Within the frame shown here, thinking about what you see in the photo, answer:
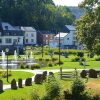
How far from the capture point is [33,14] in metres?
139

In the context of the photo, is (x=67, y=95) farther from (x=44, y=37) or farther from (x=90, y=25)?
(x=44, y=37)

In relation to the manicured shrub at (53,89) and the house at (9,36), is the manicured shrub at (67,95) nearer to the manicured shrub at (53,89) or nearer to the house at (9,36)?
the manicured shrub at (53,89)

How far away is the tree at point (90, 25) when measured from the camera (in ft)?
133

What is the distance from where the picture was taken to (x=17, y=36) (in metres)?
111

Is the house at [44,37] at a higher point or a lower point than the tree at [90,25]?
lower

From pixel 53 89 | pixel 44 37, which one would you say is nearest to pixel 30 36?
pixel 44 37

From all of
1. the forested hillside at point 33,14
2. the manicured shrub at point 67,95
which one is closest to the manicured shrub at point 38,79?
the manicured shrub at point 67,95

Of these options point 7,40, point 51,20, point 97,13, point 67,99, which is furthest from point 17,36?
point 67,99

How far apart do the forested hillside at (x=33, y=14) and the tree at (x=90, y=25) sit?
89.1m

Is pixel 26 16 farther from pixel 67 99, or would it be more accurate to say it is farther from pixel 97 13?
pixel 67 99

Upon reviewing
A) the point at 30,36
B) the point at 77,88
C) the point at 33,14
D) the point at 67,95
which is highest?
the point at 33,14

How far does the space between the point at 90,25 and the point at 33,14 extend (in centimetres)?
9836

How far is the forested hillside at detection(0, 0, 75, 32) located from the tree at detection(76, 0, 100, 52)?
292ft

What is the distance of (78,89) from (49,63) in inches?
1263
